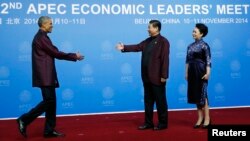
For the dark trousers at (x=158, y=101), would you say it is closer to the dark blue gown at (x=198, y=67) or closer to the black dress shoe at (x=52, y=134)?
the dark blue gown at (x=198, y=67)

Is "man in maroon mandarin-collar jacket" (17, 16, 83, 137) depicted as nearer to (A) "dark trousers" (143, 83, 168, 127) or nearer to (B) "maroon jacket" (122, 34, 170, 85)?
(B) "maroon jacket" (122, 34, 170, 85)

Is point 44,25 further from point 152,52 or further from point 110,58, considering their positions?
point 110,58

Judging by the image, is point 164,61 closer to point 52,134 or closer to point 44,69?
point 44,69

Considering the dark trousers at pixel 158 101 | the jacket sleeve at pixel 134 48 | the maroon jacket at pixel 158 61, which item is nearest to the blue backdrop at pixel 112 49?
the jacket sleeve at pixel 134 48

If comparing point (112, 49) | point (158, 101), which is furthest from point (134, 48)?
point (112, 49)

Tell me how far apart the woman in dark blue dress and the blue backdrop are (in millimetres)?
1599

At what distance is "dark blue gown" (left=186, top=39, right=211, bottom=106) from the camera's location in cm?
423

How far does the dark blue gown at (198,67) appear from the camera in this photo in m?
4.23

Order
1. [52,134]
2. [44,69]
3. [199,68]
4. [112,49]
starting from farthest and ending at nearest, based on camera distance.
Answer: [112,49]
[199,68]
[52,134]
[44,69]

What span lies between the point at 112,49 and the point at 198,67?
1.79 m

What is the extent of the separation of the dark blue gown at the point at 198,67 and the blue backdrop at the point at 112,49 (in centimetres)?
160

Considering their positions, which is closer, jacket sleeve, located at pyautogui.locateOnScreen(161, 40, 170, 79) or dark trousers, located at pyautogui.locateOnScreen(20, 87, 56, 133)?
dark trousers, located at pyautogui.locateOnScreen(20, 87, 56, 133)

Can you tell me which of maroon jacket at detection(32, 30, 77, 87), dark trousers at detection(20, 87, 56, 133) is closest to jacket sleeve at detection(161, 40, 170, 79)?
maroon jacket at detection(32, 30, 77, 87)

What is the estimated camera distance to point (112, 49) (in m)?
5.76
